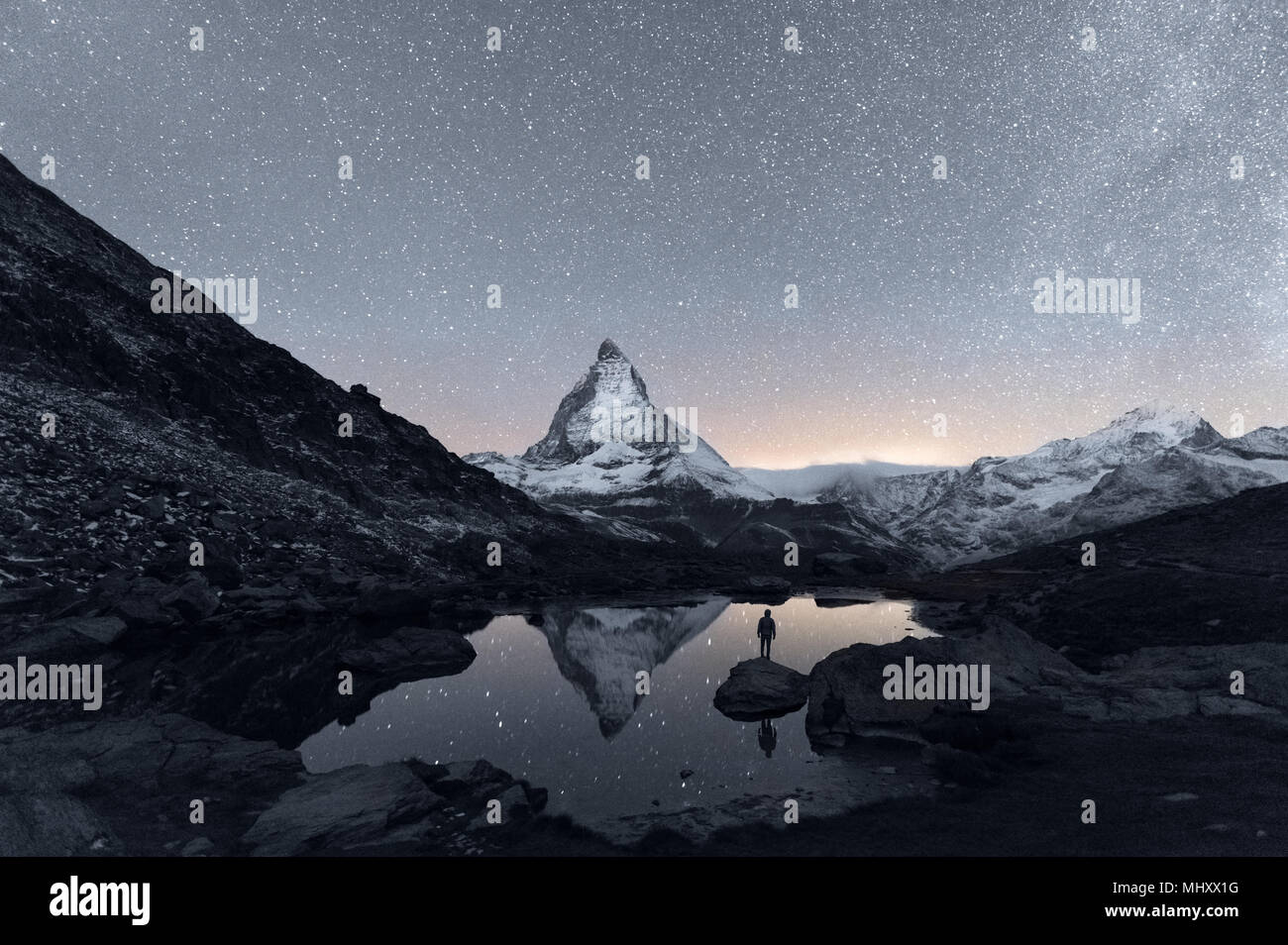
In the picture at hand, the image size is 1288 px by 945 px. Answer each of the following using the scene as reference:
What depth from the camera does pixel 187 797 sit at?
10570mm

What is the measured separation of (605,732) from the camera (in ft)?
47.8

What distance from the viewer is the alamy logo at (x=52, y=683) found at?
16.5 meters

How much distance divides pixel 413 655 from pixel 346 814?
13309 mm

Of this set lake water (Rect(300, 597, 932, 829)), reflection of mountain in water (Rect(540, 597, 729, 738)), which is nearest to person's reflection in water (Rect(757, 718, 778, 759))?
lake water (Rect(300, 597, 932, 829))

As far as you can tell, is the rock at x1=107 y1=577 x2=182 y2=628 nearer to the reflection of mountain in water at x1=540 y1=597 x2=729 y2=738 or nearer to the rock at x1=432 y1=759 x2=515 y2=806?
the reflection of mountain in water at x1=540 y1=597 x2=729 y2=738

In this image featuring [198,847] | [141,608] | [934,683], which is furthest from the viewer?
[141,608]

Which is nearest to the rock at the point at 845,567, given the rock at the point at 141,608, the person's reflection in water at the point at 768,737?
the person's reflection in water at the point at 768,737

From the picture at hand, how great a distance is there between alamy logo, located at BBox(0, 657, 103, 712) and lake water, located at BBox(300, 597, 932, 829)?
25.2 ft

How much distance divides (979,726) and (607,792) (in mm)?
8628

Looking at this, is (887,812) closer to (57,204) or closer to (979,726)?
(979,726)

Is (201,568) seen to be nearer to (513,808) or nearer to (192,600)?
(192,600)

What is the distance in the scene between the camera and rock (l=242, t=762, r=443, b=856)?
29.2ft

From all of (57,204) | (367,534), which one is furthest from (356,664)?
(57,204)
